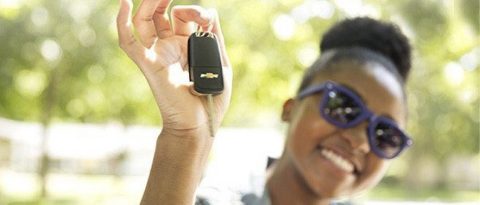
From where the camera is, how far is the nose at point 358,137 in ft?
2.00

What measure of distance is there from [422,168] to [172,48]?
480 centimetres

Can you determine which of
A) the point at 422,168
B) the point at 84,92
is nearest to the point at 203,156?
the point at 84,92

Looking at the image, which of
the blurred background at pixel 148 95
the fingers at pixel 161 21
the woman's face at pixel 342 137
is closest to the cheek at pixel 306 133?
the woman's face at pixel 342 137

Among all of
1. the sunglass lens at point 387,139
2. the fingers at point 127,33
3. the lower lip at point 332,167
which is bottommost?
the lower lip at point 332,167

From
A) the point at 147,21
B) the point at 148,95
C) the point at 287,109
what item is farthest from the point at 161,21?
the point at 148,95

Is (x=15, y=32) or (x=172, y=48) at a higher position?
(x=15, y=32)

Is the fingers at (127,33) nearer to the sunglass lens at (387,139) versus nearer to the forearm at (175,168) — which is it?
the forearm at (175,168)

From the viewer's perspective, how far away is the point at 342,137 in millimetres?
611

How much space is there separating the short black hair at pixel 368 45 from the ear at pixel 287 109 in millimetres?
14

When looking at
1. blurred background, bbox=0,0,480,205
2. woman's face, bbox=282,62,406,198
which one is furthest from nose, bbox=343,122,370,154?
blurred background, bbox=0,0,480,205

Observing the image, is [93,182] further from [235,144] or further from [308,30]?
[308,30]

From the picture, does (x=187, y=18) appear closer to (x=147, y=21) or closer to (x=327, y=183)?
(x=147, y=21)

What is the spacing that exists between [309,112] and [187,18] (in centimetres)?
11

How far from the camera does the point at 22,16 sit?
405cm
